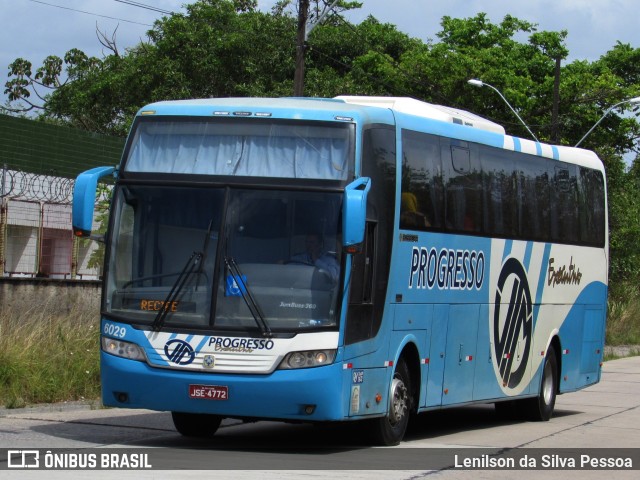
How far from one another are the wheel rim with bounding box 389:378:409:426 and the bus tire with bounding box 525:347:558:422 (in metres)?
4.88

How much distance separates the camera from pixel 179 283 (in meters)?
11.8

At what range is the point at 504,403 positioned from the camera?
18062 mm

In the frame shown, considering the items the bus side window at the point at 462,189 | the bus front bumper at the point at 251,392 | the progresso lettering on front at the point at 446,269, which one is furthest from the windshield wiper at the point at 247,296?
the bus side window at the point at 462,189

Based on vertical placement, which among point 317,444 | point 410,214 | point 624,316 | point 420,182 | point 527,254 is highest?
point 420,182

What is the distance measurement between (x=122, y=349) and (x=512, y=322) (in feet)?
21.2

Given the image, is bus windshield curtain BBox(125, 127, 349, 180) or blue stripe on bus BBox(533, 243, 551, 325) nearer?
bus windshield curtain BBox(125, 127, 349, 180)

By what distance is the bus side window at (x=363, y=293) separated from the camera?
1197cm

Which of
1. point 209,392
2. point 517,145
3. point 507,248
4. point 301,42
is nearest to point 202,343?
point 209,392

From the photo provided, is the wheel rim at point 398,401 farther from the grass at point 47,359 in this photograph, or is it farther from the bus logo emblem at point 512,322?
the grass at point 47,359

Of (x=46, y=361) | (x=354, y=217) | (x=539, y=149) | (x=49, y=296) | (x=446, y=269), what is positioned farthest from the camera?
(x=49, y=296)

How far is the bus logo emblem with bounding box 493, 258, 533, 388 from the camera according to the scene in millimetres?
16109

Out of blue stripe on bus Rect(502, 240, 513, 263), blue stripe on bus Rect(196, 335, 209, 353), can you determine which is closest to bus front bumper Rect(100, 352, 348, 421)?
blue stripe on bus Rect(196, 335, 209, 353)

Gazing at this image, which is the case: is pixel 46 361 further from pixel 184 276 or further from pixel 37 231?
pixel 37 231

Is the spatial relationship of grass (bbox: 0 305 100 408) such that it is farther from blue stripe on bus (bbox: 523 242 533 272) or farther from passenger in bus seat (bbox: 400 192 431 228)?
blue stripe on bus (bbox: 523 242 533 272)
